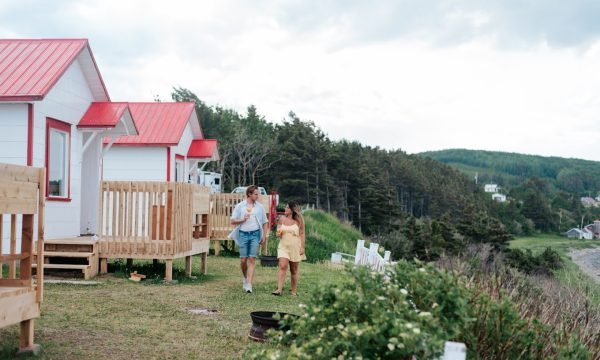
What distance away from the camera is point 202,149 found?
77.9ft

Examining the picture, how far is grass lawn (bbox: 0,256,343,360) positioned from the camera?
6.30 meters

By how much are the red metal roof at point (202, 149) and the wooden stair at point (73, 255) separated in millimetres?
11715

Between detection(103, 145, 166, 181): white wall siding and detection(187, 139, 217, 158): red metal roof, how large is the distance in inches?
97.6

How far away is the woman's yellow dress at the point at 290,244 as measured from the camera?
10.6m

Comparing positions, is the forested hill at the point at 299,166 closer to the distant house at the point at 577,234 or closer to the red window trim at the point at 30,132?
the red window trim at the point at 30,132

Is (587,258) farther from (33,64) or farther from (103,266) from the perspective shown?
(33,64)

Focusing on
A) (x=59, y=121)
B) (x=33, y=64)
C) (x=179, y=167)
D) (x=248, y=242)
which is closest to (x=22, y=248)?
(x=248, y=242)

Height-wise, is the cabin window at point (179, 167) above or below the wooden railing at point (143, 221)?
above

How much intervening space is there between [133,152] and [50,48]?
7.32 m

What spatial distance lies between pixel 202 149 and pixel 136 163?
10.5ft

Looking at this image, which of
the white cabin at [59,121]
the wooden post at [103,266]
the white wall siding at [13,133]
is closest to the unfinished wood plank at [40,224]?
the wooden post at [103,266]

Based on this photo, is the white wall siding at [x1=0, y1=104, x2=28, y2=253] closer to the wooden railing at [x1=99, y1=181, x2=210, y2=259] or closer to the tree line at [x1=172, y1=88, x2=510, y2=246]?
the wooden railing at [x1=99, y1=181, x2=210, y2=259]

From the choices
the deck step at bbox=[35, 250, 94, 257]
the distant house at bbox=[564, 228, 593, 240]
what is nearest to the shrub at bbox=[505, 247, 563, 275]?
the deck step at bbox=[35, 250, 94, 257]

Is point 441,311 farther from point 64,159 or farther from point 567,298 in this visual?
point 64,159
